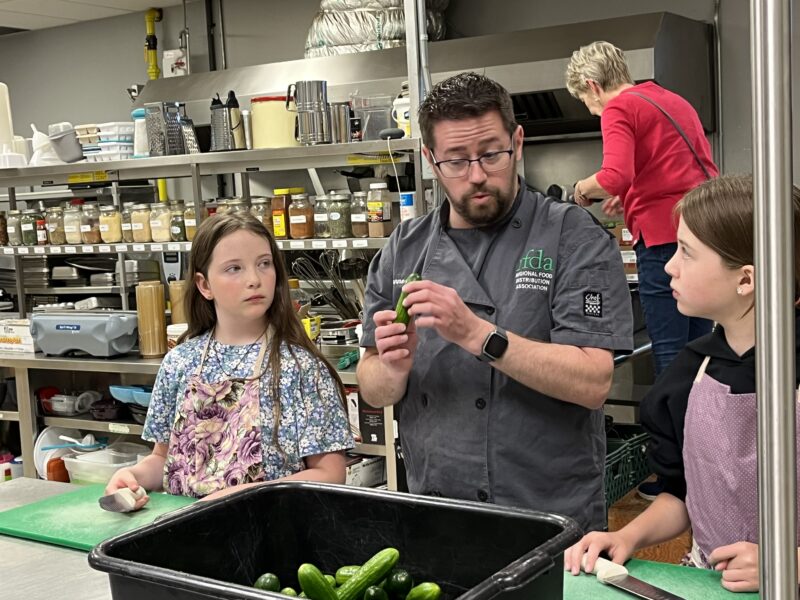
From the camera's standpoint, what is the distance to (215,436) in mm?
2178

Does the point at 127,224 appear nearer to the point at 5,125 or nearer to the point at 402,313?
the point at 5,125

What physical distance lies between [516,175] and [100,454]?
113 inches

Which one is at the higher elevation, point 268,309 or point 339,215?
point 339,215

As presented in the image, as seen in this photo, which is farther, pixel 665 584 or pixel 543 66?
pixel 543 66

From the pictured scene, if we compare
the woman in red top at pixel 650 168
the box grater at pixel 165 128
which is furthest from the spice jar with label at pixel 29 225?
the woman in red top at pixel 650 168

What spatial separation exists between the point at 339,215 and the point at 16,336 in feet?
5.67

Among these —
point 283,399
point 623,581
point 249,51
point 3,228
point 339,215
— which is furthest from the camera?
point 249,51

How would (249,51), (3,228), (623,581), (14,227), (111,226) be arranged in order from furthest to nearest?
1. (249,51)
2. (3,228)
3. (14,227)
4. (111,226)
5. (623,581)

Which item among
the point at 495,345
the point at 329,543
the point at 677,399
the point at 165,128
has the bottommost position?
the point at 329,543

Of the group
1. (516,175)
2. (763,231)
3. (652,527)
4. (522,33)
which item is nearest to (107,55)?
(522,33)

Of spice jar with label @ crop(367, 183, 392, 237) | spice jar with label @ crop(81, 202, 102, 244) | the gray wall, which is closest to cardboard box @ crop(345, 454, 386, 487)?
spice jar with label @ crop(367, 183, 392, 237)

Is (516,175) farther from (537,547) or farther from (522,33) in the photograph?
(522,33)

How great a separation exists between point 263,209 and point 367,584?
336 cm

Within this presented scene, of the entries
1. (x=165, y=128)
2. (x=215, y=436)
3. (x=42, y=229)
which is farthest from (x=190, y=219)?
(x=215, y=436)
